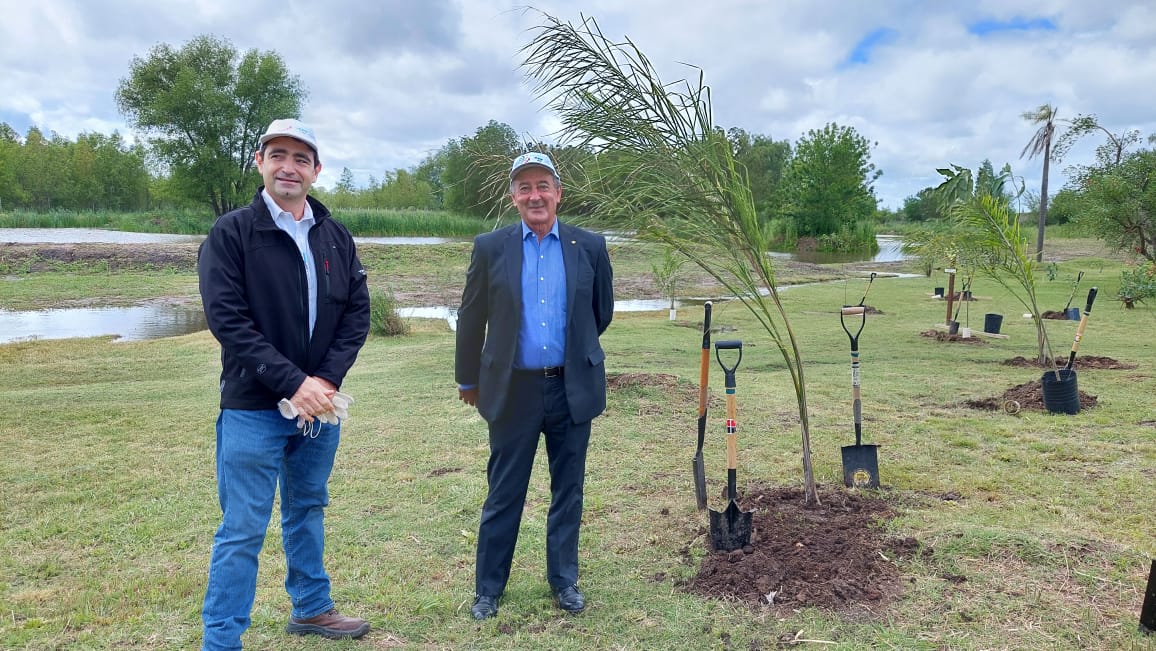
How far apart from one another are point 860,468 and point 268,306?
12.9 ft

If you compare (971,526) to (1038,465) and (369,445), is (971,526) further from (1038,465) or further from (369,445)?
(369,445)

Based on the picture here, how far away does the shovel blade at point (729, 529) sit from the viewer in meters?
3.98

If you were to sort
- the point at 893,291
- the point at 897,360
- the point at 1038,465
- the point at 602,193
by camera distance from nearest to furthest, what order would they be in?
the point at 602,193 < the point at 1038,465 < the point at 897,360 < the point at 893,291

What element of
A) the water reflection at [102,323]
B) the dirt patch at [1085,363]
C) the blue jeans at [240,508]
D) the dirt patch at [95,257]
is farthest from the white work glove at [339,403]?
the dirt patch at [95,257]

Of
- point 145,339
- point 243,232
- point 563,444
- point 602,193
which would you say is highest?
point 602,193

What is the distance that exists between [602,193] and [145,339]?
15.2 meters

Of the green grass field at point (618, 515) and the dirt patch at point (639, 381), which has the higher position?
the dirt patch at point (639, 381)

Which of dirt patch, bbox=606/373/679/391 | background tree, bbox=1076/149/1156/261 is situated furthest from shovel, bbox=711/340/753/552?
background tree, bbox=1076/149/1156/261

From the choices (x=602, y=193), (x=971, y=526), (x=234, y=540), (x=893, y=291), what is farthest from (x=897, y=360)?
(x=893, y=291)

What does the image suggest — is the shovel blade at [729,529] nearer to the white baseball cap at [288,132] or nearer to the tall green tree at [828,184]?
the white baseball cap at [288,132]

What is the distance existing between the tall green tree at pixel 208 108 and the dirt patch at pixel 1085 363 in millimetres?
46361

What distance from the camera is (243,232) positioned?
281 cm

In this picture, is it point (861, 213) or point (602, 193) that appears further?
point (861, 213)

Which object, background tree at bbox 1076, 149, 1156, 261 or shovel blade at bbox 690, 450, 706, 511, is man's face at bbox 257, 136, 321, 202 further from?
background tree at bbox 1076, 149, 1156, 261
